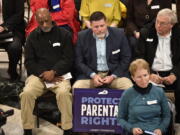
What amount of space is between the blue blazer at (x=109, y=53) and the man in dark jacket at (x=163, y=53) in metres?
0.19

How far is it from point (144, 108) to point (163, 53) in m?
1.08

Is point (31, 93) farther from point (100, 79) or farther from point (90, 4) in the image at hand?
point (90, 4)

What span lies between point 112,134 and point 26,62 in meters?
1.17

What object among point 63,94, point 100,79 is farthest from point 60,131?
point 100,79

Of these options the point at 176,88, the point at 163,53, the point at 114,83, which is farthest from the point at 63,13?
the point at 176,88

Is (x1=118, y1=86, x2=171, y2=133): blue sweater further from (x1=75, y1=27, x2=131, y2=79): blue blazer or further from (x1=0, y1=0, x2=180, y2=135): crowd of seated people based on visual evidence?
(x1=75, y1=27, x2=131, y2=79): blue blazer

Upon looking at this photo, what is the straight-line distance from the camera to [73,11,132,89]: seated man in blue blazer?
4023 millimetres

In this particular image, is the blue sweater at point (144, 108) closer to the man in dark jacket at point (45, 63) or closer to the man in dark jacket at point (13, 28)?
the man in dark jacket at point (45, 63)

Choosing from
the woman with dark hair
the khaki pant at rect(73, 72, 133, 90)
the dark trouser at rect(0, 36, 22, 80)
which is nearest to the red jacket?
the dark trouser at rect(0, 36, 22, 80)

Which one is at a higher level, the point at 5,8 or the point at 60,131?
the point at 5,8

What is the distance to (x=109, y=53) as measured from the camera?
4.05 m

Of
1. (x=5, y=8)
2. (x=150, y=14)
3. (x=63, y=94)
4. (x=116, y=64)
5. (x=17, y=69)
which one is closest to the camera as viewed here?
(x=63, y=94)

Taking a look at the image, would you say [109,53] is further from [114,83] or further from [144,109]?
[144,109]

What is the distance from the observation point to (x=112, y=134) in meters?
3.87
